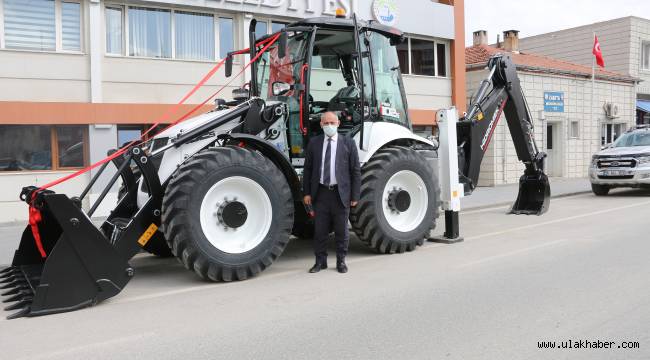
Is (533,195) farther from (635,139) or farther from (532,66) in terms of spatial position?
(532,66)

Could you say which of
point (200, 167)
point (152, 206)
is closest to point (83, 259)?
point (152, 206)

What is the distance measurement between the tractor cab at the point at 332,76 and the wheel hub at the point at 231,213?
1.48 m

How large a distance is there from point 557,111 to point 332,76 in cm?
1672

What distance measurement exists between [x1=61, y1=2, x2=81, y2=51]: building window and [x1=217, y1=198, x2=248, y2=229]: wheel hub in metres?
8.49

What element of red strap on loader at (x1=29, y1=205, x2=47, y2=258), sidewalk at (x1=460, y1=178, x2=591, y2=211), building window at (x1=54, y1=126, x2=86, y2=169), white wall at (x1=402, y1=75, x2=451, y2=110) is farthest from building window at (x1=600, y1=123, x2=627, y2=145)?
red strap on loader at (x1=29, y1=205, x2=47, y2=258)

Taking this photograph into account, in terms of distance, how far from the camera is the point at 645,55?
92.1 feet

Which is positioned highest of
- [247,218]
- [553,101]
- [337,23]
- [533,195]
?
[553,101]

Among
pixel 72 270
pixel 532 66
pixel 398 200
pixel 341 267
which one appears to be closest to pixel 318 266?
pixel 341 267

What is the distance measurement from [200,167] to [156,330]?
1.82 metres

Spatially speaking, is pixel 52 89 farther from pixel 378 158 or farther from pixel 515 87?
pixel 515 87

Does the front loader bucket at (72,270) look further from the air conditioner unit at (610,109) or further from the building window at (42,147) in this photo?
the air conditioner unit at (610,109)

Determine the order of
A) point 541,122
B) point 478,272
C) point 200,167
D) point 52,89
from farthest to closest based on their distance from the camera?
point 541,122 < point 52,89 < point 478,272 < point 200,167

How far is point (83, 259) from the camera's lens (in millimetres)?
5094

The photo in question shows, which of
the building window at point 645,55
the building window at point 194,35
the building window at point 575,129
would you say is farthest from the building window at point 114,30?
the building window at point 645,55
